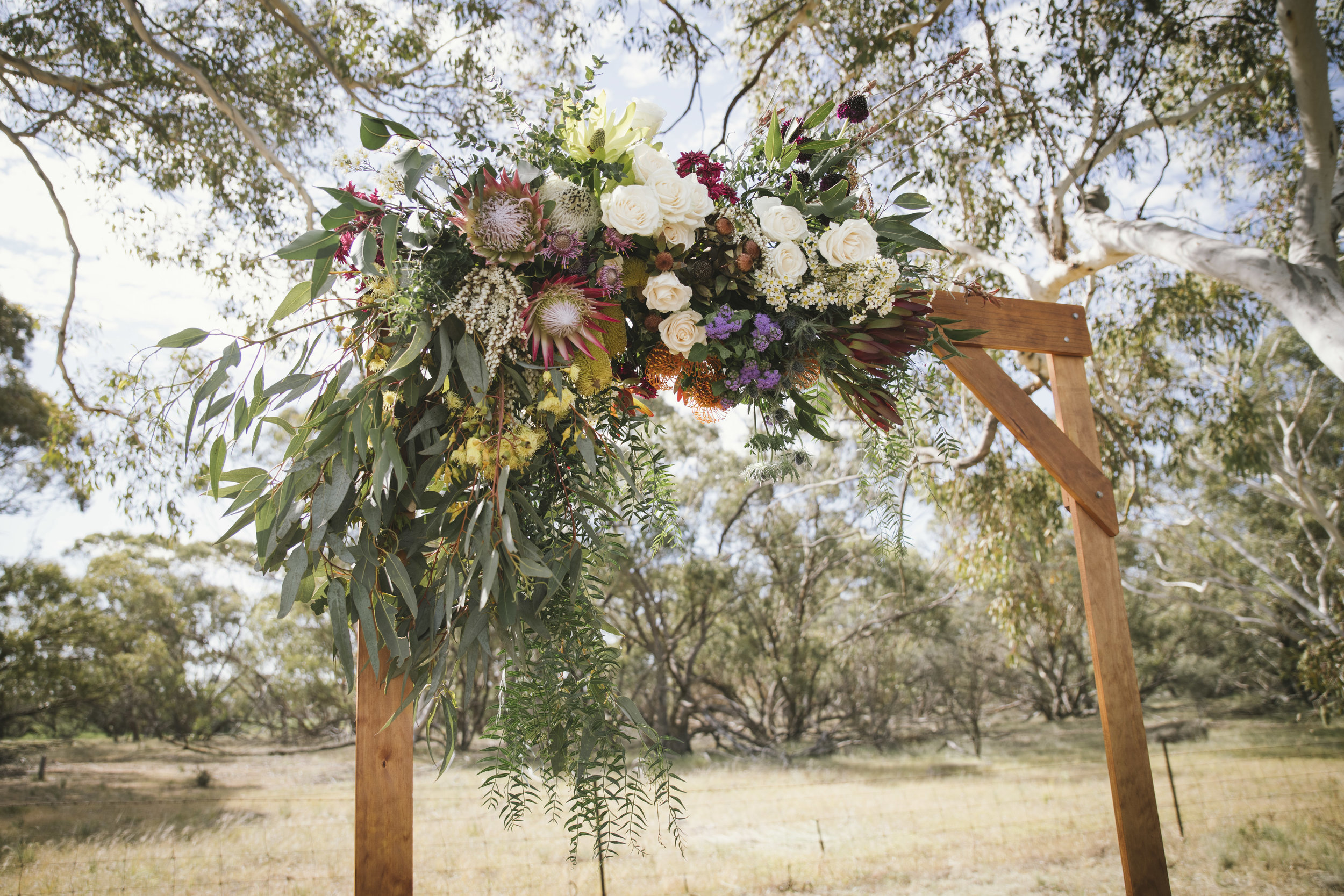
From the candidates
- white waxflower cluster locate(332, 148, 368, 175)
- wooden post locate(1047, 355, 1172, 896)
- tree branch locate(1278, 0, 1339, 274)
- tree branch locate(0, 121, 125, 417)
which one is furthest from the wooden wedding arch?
tree branch locate(0, 121, 125, 417)

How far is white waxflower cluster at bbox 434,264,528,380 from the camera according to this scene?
1117mm

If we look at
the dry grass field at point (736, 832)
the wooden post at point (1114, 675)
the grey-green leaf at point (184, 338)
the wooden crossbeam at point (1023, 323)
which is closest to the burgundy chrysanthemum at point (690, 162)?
the grey-green leaf at point (184, 338)

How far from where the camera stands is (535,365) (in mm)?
1176

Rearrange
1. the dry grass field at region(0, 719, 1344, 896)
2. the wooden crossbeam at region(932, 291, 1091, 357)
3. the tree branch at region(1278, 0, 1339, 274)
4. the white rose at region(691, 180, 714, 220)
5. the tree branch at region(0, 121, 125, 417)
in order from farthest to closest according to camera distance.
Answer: the dry grass field at region(0, 719, 1344, 896)
the tree branch at region(0, 121, 125, 417)
the tree branch at region(1278, 0, 1339, 274)
the wooden crossbeam at region(932, 291, 1091, 357)
the white rose at region(691, 180, 714, 220)

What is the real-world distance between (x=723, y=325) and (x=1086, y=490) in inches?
59.1

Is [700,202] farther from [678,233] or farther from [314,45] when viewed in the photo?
[314,45]

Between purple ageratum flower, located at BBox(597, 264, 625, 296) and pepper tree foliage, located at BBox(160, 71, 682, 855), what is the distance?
15 cm

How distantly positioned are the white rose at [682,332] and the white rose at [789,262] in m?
0.15

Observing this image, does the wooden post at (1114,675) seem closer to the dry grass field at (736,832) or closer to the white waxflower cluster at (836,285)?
the white waxflower cluster at (836,285)

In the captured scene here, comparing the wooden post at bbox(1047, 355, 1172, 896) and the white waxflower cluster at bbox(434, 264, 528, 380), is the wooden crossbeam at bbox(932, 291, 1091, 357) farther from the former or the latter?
the white waxflower cluster at bbox(434, 264, 528, 380)

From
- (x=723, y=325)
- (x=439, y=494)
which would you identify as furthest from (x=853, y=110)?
(x=439, y=494)

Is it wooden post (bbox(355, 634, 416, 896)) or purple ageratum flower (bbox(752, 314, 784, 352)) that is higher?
purple ageratum flower (bbox(752, 314, 784, 352))

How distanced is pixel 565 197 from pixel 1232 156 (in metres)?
6.67

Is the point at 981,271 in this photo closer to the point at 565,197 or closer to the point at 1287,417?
the point at 565,197
